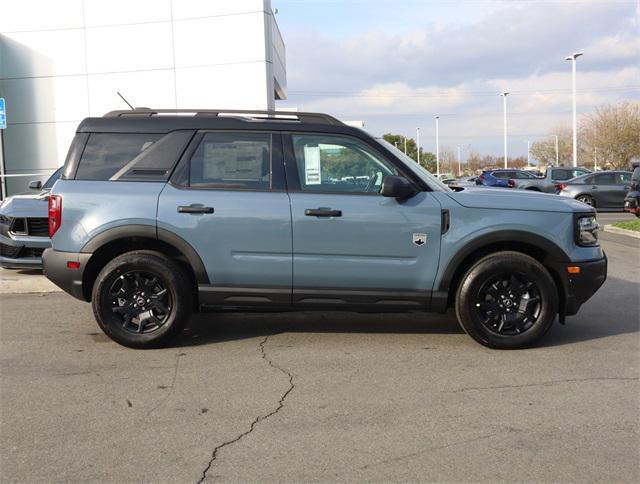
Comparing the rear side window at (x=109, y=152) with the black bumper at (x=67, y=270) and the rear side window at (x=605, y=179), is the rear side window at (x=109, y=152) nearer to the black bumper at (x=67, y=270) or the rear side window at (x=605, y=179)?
the black bumper at (x=67, y=270)

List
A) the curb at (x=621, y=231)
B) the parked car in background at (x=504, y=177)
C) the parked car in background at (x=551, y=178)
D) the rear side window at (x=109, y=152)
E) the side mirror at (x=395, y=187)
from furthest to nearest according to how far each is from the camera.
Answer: the parked car in background at (x=504, y=177) < the parked car in background at (x=551, y=178) < the curb at (x=621, y=231) < the rear side window at (x=109, y=152) < the side mirror at (x=395, y=187)

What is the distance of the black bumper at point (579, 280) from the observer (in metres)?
5.32

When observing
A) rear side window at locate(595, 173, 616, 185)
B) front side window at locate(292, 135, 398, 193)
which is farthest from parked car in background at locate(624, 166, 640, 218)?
front side window at locate(292, 135, 398, 193)

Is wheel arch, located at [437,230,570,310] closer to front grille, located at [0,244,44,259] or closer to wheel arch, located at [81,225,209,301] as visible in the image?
wheel arch, located at [81,225,209,301]

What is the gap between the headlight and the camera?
17.7 feet

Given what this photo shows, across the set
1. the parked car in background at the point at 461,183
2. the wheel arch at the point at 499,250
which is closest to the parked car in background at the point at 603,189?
the parked car in background at the point at 461,183

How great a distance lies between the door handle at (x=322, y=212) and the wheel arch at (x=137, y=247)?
3.33 ft

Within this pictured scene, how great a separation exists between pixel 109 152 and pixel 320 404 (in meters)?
2.91

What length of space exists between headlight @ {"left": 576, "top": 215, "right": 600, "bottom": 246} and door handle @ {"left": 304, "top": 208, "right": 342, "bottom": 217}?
2.08 meters

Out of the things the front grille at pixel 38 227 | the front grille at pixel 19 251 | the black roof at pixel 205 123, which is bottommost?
the front grille at pixel 19 251

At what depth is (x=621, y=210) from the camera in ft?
73.2

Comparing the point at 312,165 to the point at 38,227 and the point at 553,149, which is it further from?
the point at 553,149

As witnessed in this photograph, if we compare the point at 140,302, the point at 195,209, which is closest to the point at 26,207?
the point at 140,302

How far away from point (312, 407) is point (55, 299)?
470 centimetres
